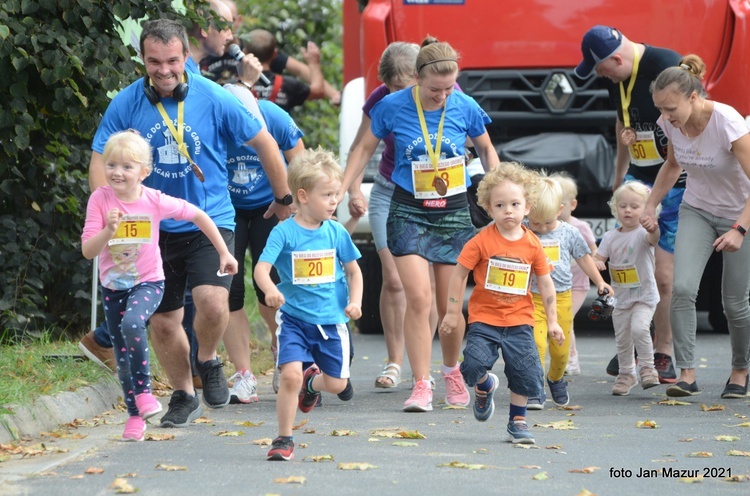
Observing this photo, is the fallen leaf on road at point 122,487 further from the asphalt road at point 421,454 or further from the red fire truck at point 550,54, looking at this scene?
the red fire truck at point 550,54

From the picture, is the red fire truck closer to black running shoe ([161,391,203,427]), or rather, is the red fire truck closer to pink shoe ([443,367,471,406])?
pink shoe ([443,367,471,406])

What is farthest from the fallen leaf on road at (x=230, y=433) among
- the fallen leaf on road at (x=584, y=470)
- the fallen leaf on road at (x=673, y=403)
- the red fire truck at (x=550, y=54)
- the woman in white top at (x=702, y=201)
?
the red fire truck at (x=550, y=54)

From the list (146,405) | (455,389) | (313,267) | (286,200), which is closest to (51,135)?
(286,200)

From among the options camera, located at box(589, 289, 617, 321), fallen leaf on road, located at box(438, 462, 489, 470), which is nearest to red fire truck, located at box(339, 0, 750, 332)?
camera, located at box(589, 289, 617, 321)

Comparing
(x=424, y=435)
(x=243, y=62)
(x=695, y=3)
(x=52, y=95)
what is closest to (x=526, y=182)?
(x=424, y=435)

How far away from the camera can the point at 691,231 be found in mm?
8398

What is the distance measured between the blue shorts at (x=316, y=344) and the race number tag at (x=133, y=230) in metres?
0.71

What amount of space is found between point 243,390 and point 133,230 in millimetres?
1948

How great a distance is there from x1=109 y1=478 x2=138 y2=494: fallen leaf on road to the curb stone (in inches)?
46.1

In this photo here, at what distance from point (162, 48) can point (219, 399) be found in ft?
5.96

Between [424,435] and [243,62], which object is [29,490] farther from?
[243,62]

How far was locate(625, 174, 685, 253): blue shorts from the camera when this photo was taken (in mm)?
9062

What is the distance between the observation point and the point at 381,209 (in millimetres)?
8953

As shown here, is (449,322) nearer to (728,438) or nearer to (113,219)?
(728,438)
